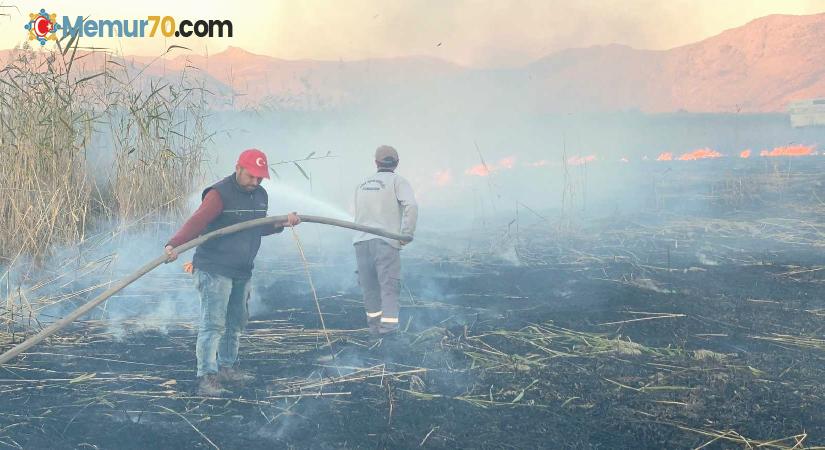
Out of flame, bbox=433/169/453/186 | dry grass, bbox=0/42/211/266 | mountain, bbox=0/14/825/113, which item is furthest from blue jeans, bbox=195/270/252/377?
mountain, bbox=0/14/825/113

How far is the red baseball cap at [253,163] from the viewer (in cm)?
470

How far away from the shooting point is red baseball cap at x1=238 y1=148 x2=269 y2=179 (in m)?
4.70

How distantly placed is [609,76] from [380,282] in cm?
4502

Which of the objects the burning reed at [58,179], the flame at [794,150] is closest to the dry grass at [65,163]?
the burning reed at [58,179]

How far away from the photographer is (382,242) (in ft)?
21.1

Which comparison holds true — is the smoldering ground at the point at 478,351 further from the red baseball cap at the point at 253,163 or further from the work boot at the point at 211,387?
the red baseball cap at the point at 253,163

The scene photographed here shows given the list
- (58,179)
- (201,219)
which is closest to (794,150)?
(58,179)

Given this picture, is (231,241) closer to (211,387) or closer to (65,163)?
(211,387)

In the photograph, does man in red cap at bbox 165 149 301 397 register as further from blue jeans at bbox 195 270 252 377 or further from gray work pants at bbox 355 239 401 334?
gray work pants at bbox 355 239 401 334

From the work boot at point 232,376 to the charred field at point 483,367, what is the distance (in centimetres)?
13

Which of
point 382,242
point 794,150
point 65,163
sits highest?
point 794,150

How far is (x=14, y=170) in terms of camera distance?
6.80 m

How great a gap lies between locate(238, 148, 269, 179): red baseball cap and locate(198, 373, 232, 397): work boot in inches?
58.9

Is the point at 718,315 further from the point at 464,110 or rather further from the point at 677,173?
the point at 464,110
